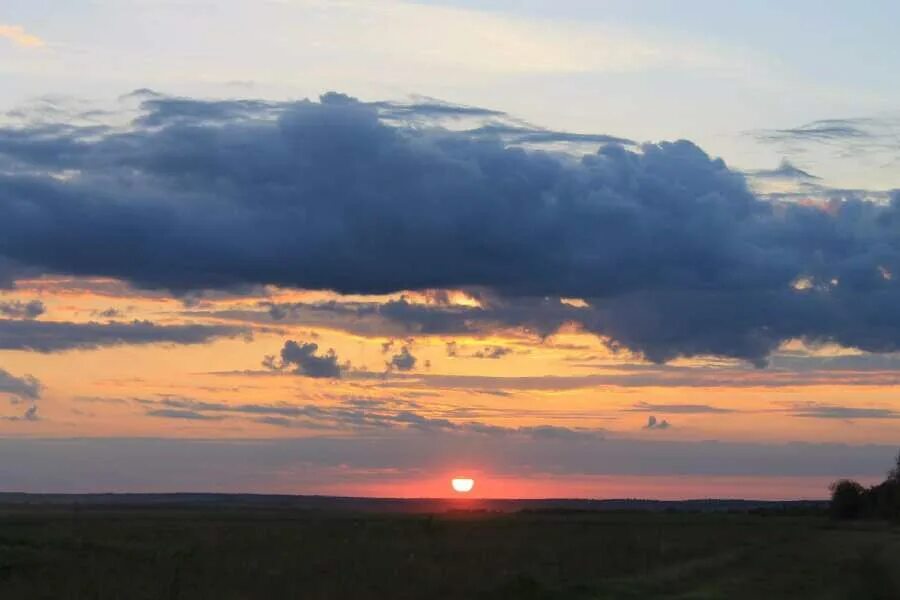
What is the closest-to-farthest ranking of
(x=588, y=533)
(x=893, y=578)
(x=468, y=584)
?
(x=893, y=578) → (x=468, y=584) → (x=588, y=533)

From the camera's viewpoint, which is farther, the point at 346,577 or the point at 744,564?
the point at 744,564

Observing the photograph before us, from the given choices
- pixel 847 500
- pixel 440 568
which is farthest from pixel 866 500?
pixel 440 568

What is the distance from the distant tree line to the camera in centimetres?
11262

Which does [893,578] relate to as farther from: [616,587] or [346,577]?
[346,577]

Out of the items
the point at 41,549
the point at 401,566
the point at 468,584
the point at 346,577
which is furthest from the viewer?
the point at 41,549

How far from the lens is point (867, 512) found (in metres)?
118

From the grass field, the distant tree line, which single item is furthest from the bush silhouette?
the grass field

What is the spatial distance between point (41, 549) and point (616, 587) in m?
23.2

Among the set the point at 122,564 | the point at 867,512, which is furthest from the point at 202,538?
the point at 867,512

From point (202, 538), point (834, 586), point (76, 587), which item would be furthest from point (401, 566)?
point (202, 538)

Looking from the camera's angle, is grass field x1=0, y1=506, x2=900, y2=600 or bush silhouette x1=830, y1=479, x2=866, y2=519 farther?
bush silhouette x1=830, y1=479, x2=866, y2=519

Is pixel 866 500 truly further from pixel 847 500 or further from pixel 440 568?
pixel 440 568

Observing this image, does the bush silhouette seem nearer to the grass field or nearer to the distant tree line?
→ the distant tree line

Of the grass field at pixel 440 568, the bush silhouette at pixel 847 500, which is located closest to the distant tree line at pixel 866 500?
the bush silhouette at pixel 847 500
